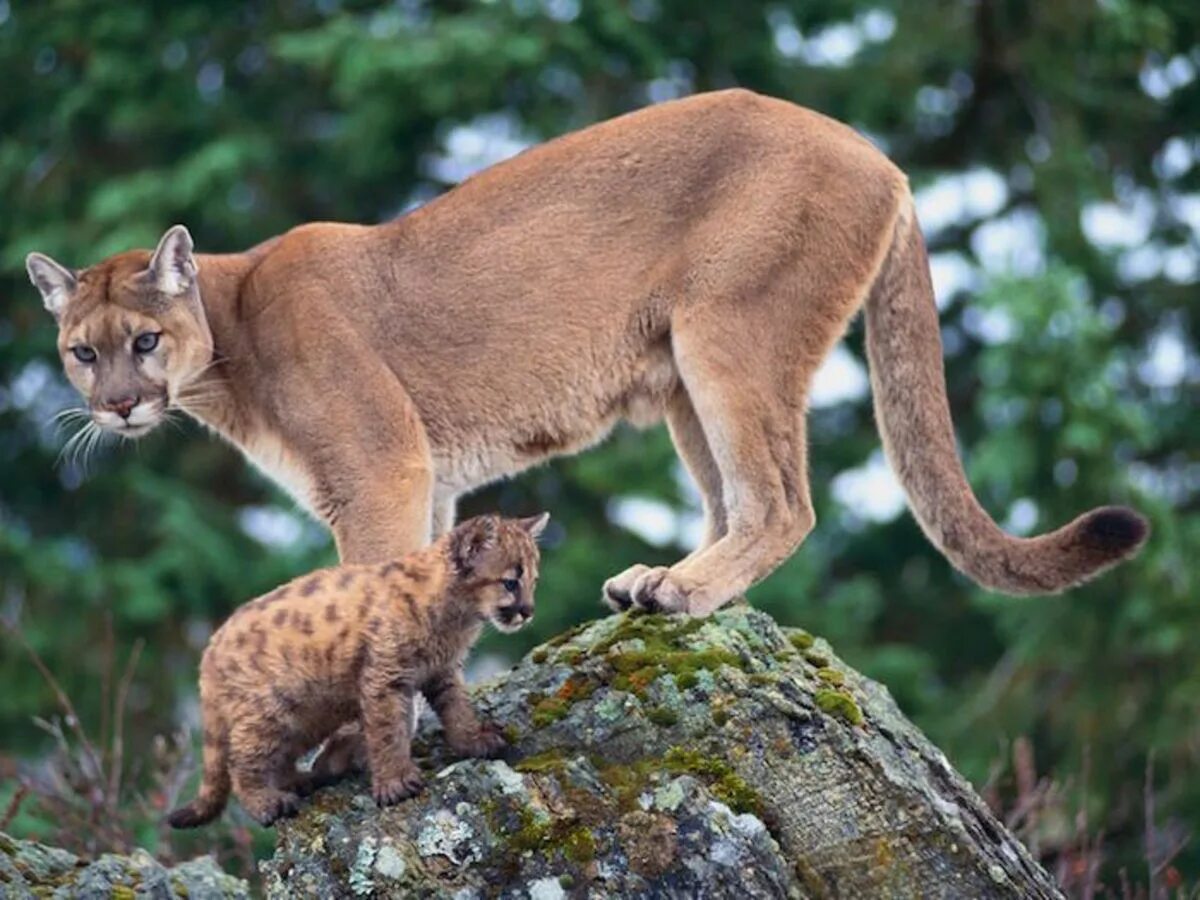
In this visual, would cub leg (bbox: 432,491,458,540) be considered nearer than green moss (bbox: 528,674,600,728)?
No

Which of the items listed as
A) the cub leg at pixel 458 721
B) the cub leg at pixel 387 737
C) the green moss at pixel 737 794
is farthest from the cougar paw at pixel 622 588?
the cub leg at pixel 387 737

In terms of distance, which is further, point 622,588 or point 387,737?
point 622,588

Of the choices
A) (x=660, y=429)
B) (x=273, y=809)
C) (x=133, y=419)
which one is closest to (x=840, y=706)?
(x=273, y=809)

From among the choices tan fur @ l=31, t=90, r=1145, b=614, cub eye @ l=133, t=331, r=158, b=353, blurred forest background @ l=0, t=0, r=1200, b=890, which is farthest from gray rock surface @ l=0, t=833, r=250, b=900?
blurred forest background @ l=0, t=0, r=1200, b=890

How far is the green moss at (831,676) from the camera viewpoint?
7.69 m

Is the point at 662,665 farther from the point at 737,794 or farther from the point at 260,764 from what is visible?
the point at 260,764

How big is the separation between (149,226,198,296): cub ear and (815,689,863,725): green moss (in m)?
3.35

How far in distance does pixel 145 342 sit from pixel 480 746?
2788 millimetres

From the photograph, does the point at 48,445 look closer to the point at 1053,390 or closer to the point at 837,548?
the point at 837,548

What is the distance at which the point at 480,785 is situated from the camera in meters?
7.14

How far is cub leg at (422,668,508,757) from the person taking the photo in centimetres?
732

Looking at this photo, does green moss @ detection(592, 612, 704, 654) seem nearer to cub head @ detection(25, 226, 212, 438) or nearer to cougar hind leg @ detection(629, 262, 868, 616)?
cougar hind leg @ detection(629, 262, 868, 616)

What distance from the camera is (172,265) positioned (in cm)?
945

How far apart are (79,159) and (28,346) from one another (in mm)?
2129
